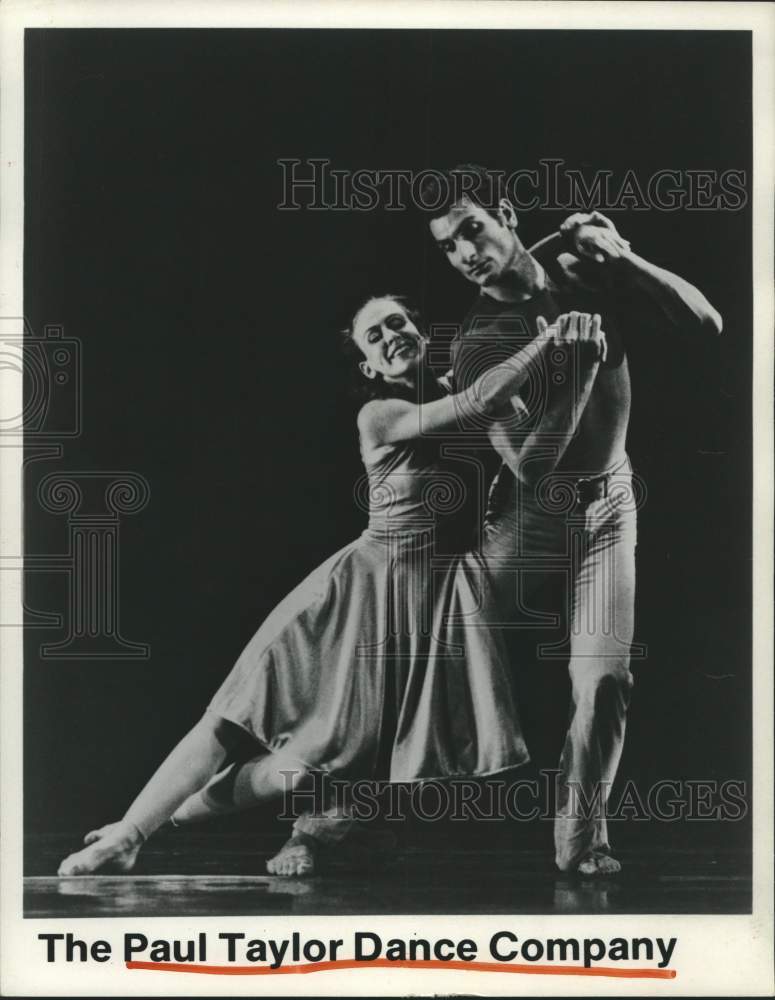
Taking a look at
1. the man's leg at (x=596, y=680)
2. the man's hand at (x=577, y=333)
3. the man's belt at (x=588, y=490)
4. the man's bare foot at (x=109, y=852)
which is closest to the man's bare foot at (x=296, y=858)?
the man's bare foot at (x=109, y=852)

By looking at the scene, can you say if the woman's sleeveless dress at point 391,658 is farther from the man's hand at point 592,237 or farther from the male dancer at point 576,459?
the man's hand at point 592,237

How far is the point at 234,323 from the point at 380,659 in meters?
1.19

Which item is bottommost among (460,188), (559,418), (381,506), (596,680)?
(596,680)

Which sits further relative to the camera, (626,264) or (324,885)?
(626,264)

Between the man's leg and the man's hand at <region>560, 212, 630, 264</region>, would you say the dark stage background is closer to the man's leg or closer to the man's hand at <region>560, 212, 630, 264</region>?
the man's leg

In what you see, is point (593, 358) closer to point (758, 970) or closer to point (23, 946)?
point (758, 970)

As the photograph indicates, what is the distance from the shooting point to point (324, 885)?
3.19 m

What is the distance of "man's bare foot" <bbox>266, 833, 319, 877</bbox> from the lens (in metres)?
3.19

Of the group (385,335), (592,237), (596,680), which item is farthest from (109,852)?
(592,237)

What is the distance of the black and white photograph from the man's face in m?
0.02

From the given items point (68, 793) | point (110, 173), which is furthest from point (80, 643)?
point (110, 173)

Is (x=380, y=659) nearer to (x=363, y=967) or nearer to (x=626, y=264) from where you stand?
(x=363, y=967)

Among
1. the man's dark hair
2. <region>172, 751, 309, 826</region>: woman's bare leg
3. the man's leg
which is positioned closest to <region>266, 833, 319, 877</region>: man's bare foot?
<region>172, 751, 309, 826</region>: woman's bare leg

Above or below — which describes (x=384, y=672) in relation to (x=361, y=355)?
below
